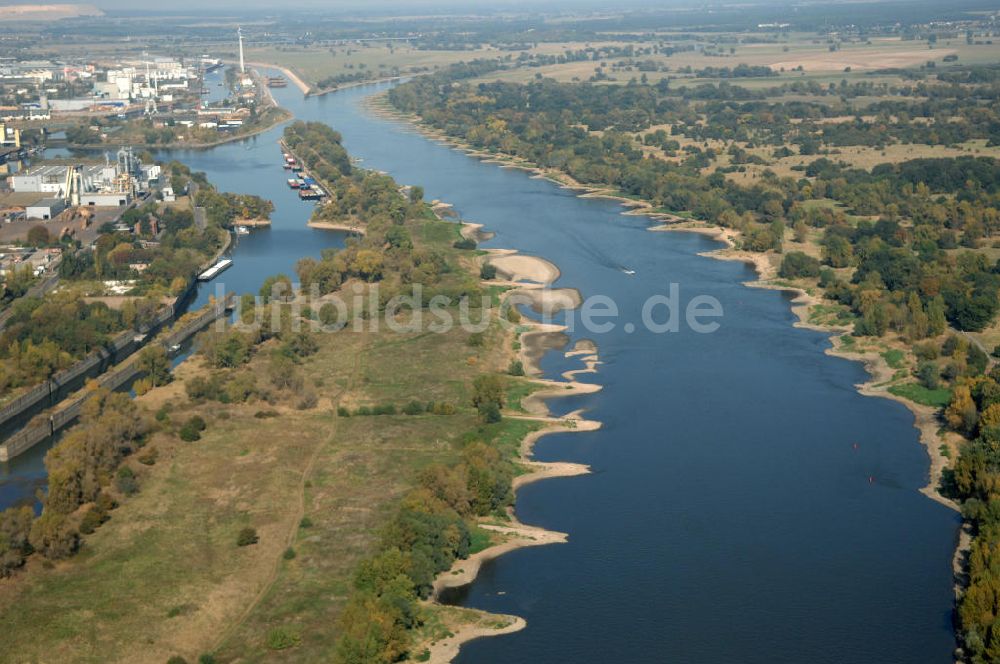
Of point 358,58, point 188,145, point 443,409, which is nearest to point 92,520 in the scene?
point 443,409

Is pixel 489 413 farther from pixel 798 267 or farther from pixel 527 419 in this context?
pixel 798 267

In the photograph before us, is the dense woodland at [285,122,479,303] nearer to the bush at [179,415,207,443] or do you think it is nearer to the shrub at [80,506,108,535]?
the bush at [179,415,207,443]

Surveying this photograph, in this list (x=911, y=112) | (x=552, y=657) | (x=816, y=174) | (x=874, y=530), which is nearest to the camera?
(x=552, y=657)

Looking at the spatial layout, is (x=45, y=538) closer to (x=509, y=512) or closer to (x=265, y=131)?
(x=509, y=512)

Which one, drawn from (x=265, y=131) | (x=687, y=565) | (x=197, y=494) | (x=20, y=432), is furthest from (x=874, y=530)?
(x=265, y=131)

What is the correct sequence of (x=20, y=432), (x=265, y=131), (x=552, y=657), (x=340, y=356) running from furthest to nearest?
1. (x=265, y=131)
2. (x=340, y=356)
3. (x=20, y=432)
4. (x=552, y=657)

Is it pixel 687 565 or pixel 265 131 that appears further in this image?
pixel 265 131

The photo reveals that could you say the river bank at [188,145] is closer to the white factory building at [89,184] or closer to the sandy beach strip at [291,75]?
the white factory building at [89,184]
